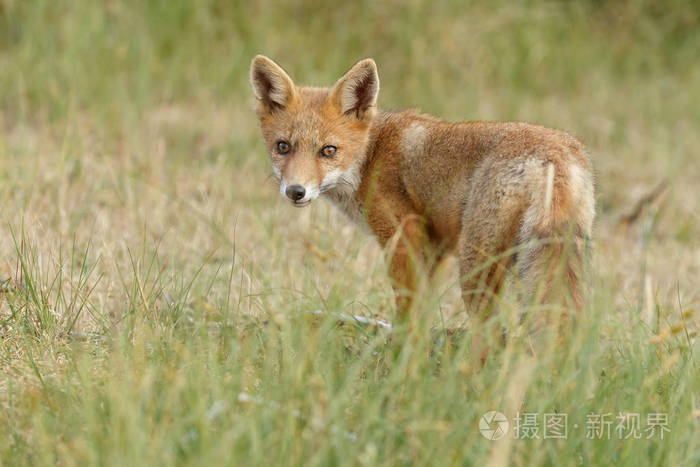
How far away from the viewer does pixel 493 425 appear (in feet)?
8.92

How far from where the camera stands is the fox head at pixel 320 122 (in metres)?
4.39

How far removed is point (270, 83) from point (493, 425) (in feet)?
8.46

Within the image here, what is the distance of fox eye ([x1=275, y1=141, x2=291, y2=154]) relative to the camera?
175 inches

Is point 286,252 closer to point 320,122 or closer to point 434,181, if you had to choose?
point 320,122

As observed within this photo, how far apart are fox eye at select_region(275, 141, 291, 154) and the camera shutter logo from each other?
2131 mm

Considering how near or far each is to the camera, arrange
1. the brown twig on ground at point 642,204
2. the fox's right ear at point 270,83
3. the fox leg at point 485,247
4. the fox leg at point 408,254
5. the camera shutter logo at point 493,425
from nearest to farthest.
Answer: the camera shutter logo at point 493,425, the fox leg at point 485,247, the fox leg at point 408,254, the fox's right ear at point 270,83, the brown twig on ground at point 642,204

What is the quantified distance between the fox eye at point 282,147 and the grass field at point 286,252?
18.6 inches

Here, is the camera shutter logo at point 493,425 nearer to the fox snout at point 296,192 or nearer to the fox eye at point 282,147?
the fox snout at point 296,192

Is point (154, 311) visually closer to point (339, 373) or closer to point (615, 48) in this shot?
point (339, 373)

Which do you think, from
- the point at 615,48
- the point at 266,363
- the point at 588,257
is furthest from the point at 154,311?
the point at 615,48

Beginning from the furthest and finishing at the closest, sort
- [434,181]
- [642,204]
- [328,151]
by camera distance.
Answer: [642,204]
[328,151]
[434,181]

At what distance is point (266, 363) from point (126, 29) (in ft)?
20.2

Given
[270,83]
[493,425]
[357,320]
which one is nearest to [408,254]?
[357,320]

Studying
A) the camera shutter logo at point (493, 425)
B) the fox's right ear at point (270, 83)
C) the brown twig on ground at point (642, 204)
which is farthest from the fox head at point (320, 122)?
the brown twig on ground at point (642, 204)
